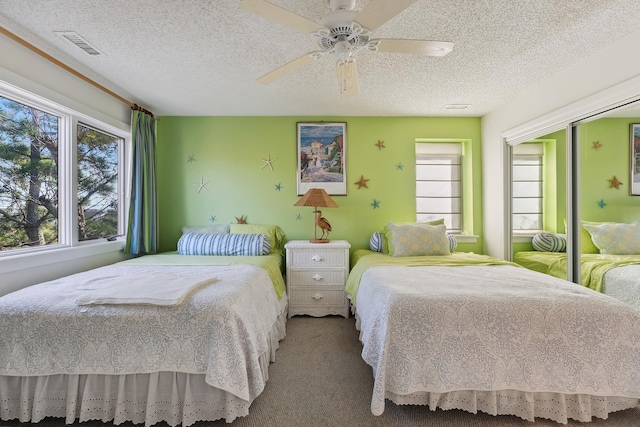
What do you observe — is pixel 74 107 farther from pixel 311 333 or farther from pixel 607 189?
pixel 607 189

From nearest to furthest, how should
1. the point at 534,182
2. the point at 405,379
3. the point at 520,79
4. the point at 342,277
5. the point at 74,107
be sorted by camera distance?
1. the point at 405,379
2. the point at 74,107
3. the point at 520,79
4. the point at 534,182
5. the point at 342,277

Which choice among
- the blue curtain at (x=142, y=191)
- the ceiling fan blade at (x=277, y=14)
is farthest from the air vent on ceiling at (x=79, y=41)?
the ceiling fan blade at (x=277, y=14)

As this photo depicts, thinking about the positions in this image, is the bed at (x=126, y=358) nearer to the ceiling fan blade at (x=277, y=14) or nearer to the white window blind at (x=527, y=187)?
the ceiling fan blade at (x=277, y=14)

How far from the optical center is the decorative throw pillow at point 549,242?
2.24 m

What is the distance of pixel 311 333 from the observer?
2.43 meters

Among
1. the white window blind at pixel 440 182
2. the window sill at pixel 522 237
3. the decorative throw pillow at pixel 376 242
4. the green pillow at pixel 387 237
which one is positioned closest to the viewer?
the window sill at pixel 522 237

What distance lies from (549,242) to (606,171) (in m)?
0.69

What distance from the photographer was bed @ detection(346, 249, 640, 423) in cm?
133

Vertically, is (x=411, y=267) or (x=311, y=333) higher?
(x=411, y=267)

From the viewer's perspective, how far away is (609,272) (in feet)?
6.10

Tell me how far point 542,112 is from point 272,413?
3094 millimetres

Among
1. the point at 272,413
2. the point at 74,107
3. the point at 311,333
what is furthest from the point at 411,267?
the point at 74,107

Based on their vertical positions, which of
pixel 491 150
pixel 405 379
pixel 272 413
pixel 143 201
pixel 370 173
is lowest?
pixel 272 413

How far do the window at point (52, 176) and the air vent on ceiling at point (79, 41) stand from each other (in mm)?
470
